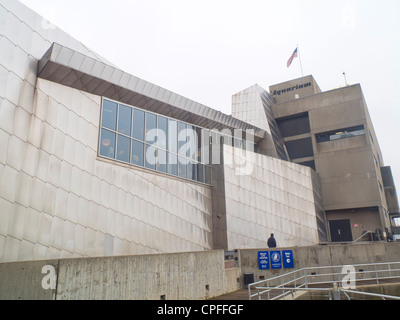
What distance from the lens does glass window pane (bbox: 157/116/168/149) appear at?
20.1 m

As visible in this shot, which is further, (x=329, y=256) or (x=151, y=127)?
(x=151, y=127)

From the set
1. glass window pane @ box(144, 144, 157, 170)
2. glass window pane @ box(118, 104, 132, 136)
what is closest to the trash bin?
glass window pane @ box(144, 144, 157, 170)

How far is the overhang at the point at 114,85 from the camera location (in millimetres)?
14750

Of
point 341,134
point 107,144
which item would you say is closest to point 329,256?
point 107,144

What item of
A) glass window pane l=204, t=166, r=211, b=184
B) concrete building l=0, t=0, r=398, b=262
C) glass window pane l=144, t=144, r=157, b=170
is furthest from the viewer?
glass window pane l=204, t=166, r=211, b=184

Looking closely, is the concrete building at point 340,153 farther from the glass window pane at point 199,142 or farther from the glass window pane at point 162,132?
the glass window pane at point 162,132

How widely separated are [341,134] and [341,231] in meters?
11.1

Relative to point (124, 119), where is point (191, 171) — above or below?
below

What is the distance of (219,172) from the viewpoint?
2295cm

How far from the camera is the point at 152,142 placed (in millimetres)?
19438

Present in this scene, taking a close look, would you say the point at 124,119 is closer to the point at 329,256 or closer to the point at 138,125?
the point at 138,125

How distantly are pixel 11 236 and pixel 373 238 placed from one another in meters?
32.5

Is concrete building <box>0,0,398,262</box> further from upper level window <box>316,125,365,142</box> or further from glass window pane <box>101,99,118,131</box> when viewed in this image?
upper level window <box>316,125,365,142</box>

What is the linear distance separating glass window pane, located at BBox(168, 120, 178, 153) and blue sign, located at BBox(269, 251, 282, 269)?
353 inches
